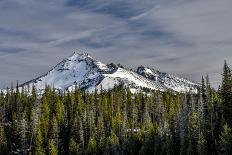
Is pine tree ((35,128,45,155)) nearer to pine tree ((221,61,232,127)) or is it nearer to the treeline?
the treeline

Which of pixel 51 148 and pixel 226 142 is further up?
pixel 51 148

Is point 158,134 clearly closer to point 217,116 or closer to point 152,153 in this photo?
point 152,153

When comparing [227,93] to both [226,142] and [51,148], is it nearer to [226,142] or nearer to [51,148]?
[226,142]

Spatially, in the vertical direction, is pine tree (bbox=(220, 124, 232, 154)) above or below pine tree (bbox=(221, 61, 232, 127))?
below

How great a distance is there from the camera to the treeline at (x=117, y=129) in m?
120

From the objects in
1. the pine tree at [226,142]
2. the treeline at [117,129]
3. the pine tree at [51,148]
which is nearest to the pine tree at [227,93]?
the treeline at [117,129]

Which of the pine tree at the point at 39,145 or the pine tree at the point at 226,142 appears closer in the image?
the pine tree at the point at 226,142

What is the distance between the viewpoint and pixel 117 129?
16725 centimetres

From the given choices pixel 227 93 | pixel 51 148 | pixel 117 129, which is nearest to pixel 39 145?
pixel 51 148

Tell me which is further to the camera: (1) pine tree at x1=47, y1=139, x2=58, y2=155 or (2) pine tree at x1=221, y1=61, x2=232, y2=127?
(1) pine tree at x1=47, y1=139, x2=58, y2=155

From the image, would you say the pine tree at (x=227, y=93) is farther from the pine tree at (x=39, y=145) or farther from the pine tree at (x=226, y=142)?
the pine tree at (x=39, y=145)

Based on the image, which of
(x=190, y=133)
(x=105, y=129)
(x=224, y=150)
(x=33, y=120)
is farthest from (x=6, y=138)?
(x=224, y=150)

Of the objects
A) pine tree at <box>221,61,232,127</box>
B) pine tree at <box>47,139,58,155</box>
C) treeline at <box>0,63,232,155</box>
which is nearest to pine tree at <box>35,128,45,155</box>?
treeline at <box>0,63,232,155</box>

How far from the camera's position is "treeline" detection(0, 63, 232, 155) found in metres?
120
